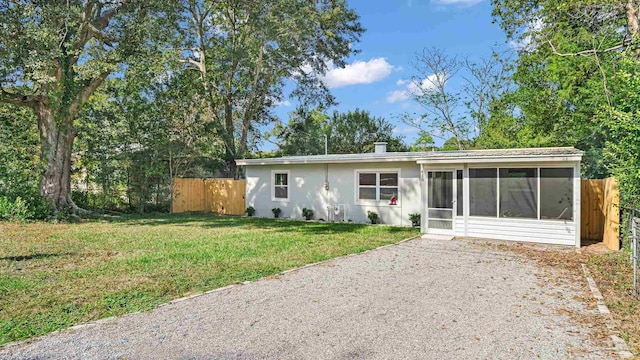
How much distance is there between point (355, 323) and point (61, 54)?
1250 centimetres

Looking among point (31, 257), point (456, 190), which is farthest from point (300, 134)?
point (31, 257)

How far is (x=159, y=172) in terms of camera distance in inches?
680

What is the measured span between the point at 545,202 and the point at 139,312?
933cm

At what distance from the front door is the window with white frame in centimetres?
216

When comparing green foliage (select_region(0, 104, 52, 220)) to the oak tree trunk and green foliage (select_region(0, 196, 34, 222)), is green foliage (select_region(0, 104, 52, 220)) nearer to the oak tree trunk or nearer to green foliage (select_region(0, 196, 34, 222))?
green foliage (select_region(0, 196, 34, 222))

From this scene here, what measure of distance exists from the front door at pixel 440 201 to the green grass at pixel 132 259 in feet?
2.52

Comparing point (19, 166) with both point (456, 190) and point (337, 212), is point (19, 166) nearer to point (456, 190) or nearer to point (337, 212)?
point (337, 212)

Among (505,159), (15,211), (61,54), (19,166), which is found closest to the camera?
(505,159)

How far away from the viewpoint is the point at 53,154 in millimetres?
14898

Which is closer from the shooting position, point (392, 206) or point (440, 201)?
point (440, 201)

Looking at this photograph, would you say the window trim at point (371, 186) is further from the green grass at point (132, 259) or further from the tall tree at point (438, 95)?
the tall tree at point (438, 95)

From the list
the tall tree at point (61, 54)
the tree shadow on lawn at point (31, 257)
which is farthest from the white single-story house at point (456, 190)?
the tree shadow on lawn at point (31, 257)

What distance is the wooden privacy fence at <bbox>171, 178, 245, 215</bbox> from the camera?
59.2ft

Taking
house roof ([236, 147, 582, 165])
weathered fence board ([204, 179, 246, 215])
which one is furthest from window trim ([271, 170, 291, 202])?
weathered fence board ([204, 179, 246, 215])
